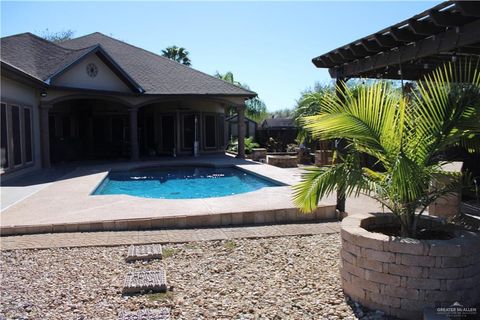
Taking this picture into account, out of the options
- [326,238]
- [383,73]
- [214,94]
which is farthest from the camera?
[214,94]

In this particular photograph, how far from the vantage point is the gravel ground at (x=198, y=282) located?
13.7 ft

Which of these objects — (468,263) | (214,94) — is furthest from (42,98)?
(468,263)

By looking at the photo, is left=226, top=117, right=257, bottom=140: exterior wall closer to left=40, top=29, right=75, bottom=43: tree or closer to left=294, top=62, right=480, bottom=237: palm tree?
left=40, top=29, right=75, bottom=43: tree

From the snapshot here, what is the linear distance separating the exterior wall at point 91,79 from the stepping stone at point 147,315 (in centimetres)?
1435

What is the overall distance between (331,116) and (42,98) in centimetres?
1427

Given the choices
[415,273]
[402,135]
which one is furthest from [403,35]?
[415,273]

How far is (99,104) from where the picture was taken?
21938 mm

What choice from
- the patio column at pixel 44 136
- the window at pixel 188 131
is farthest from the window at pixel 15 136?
the window at pixel 188 131

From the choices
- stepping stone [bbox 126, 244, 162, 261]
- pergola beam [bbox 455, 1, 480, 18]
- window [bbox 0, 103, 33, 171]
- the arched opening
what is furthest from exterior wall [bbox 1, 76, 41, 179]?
pergola beam [bbox 455, 1, 480, 18]

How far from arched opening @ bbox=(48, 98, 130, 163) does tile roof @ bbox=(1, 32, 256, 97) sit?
234 centimetres

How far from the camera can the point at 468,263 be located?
3945mm

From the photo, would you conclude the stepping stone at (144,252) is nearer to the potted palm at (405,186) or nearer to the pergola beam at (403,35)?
the potted palm at (405,186)

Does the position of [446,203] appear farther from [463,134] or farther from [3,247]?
[3,247]

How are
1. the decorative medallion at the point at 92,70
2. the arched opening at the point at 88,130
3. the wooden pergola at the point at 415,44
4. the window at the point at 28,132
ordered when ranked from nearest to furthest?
the wooden pergola at the point at 415,44 → the window at the point at 28,132 → the decorative medallion at the point at 92,70 → the arched opening at the point at 88,130
